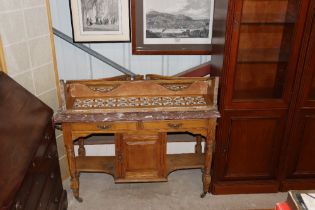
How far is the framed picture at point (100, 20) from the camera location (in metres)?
3.42

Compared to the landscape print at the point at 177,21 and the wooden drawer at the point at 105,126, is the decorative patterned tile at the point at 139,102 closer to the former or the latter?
the wooden drawer at the point at 105,126

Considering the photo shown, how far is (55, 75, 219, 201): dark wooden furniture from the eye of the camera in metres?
3.11

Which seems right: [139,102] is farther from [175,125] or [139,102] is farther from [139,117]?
[175,125]

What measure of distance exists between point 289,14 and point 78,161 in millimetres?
2439

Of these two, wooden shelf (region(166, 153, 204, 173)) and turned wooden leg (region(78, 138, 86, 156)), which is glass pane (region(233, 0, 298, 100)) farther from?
turned wooden leg (region(78, 138, 86, 156))

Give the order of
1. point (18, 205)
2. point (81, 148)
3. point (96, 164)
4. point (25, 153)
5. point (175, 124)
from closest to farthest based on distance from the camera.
→ point (18, 205)
point (25, 153)
point (175, 124)
point (96, 164)
point (81, 148)

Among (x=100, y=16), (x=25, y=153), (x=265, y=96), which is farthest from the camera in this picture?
(x=100, y=16)

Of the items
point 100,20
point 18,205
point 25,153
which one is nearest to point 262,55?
point 100,20

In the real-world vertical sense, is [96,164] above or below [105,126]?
below

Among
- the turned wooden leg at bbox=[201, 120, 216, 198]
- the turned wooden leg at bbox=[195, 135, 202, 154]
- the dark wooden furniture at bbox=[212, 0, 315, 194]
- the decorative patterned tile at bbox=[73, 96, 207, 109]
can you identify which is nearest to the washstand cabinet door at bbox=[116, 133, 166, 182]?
the decorative patterned tile at bbox=[73, 96, 207, 109]

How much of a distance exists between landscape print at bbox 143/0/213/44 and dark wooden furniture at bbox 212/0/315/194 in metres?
0.20

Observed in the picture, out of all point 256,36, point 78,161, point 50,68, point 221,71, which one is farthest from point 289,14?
point 78,161

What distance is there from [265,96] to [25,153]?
7.24 feet

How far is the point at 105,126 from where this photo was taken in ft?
10.3
